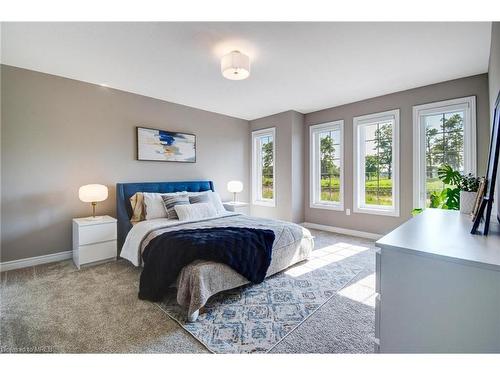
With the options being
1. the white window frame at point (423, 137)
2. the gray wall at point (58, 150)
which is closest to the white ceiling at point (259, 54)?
the gray wall at point (58, 150)

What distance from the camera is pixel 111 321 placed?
1.90 meters

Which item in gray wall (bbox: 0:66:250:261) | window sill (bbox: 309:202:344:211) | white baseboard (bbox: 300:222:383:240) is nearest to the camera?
gray wall (bbox: 0:66:250:261)

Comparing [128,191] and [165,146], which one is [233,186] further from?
[128,191]

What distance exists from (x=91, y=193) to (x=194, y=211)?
4.39 feet

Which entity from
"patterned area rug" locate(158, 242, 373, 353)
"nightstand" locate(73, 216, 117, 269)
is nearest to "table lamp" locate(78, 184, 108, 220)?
"nightstand" locate(73, 216, 117, 269)

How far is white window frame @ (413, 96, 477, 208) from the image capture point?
3.22 m

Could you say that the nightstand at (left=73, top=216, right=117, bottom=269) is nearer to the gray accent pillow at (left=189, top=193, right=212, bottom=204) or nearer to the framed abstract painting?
the gray accent pillow at (left=189, top=193, right=212, bottom=204)

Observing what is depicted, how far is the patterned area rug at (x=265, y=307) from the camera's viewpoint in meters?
1.70

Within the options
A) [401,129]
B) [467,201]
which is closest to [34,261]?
[467,201]

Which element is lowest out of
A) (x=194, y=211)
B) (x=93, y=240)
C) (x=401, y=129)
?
(x=93, y=240)

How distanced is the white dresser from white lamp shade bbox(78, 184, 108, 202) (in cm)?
332

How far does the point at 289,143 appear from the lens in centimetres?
491

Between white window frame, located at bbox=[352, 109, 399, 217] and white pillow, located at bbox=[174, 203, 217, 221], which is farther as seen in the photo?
white window frame, located at bbox=[352, 109, 399, 217]

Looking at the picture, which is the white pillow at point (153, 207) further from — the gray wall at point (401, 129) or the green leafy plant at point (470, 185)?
the green leafy plant at point (470, 185)
